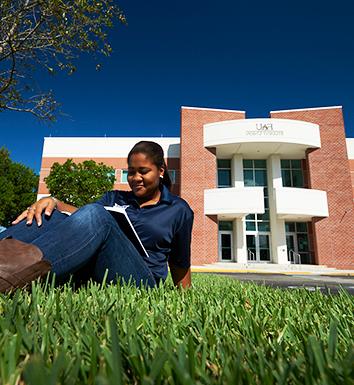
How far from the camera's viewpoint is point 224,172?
2527 centimetres

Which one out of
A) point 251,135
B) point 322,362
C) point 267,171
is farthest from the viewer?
point 267,171

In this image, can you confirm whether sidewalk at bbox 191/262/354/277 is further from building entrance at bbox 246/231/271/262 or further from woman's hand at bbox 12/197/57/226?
woman's hand at bbox 12/197/57/226

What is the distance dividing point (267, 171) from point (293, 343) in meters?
25.3

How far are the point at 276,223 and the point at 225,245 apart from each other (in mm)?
4327

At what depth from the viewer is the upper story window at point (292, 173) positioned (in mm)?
24750

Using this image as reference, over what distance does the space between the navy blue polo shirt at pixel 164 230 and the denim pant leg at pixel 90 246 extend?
0.20m

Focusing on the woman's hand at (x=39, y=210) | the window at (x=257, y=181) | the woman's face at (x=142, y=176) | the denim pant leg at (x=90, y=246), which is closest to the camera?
the denim pant leg at (x=90, y=246)

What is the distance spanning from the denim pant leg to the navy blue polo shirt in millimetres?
198

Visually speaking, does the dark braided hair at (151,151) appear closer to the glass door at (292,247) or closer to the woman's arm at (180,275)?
the woman's arm at (180,275)

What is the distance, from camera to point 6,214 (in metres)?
28.1

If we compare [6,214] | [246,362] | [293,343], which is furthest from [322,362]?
[6,214]

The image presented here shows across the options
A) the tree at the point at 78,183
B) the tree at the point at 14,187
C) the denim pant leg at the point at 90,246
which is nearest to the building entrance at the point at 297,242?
the tree at the point at 78,183

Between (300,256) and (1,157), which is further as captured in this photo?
(1,157)

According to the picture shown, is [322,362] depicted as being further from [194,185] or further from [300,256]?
[300,256]
